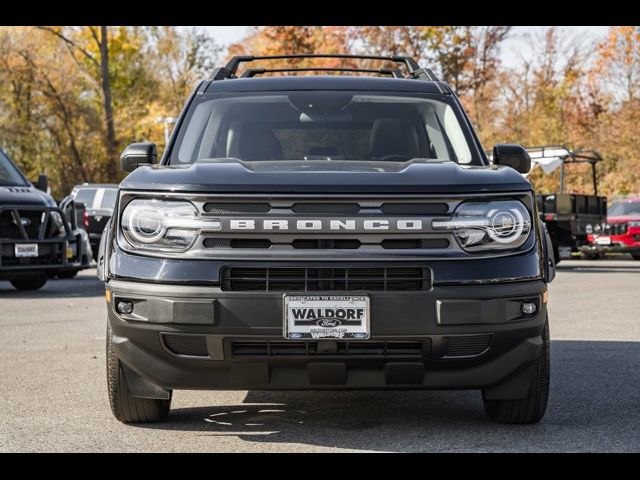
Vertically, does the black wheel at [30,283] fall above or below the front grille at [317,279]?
below

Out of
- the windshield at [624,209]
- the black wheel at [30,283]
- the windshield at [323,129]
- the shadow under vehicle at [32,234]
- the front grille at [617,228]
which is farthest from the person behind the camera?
the windshield at [624,209]

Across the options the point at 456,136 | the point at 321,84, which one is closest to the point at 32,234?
the point at 321,84

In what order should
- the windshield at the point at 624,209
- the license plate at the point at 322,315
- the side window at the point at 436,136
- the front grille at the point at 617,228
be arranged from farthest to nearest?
1. the windshield at the point at 624,209
2. the front grille at the point at 617,228
3. the side window at the point at 436,136
4. the license plate at the point at 322,315

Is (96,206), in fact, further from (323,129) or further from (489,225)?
(489,225)

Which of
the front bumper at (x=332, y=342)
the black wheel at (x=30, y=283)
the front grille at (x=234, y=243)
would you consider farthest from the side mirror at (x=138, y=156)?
the black wheel at (x=30, y=283)

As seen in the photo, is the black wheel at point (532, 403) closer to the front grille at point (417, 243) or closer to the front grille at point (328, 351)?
the front grille at point (328, 351)

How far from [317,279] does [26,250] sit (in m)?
11.6

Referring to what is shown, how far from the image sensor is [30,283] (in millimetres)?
18047

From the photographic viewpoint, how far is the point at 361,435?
573 centimetres

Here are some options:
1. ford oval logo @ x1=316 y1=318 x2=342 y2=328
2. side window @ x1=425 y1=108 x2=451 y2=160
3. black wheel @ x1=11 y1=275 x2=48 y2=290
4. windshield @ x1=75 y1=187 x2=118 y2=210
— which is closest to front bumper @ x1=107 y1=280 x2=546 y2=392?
ford oval logo @ x1=316 y1=318 x2=342 y2=328

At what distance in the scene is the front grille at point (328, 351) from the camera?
5352 millimetres

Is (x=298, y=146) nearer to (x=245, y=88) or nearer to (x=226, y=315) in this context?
(x=245, y=88)

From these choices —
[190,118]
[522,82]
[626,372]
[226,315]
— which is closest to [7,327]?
[190,118]
